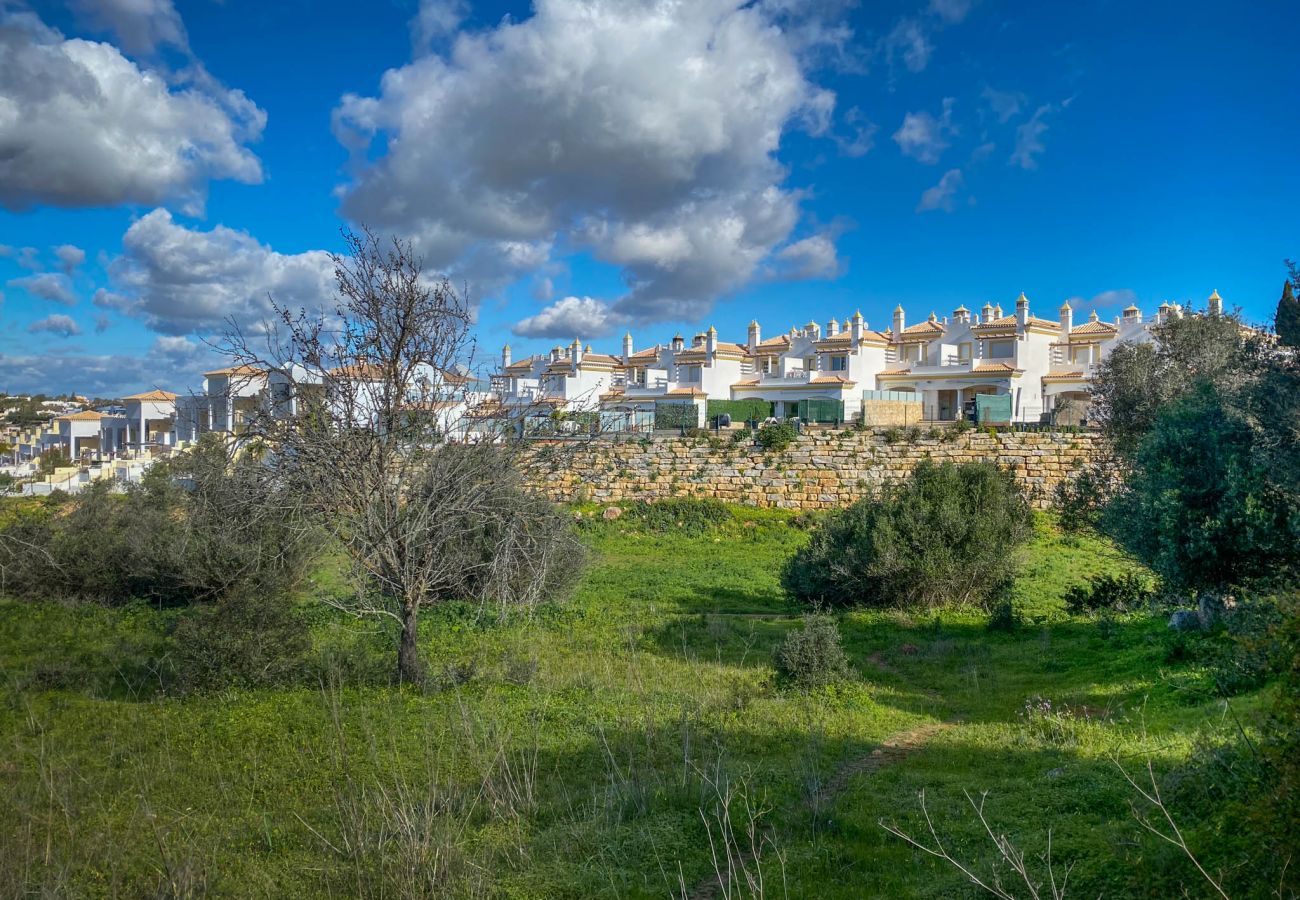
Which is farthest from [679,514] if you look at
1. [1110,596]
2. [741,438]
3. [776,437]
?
[1110,596]

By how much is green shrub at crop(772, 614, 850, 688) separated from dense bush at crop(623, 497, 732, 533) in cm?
1673

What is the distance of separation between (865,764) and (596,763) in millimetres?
2470

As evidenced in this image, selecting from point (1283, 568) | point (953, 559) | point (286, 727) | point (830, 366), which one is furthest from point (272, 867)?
point (830, 366)

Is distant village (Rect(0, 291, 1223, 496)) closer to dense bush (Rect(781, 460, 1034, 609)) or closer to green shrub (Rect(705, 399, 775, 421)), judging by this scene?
green shrub (Rect(705, 399, 775, 421))

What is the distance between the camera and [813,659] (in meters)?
10.5

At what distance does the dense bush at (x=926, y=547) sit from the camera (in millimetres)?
15594

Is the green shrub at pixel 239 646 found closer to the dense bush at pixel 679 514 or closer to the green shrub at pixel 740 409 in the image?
the dense bush at pixel 679 514

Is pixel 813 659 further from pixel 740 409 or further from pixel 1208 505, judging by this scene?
pixel 740 409

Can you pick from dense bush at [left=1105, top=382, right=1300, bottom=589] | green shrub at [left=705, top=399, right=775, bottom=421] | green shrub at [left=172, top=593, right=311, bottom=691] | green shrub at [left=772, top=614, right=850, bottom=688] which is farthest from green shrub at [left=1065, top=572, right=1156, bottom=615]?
green shrub at [left=705, top=399, right=775, bottom=421]

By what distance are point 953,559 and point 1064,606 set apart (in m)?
2.21

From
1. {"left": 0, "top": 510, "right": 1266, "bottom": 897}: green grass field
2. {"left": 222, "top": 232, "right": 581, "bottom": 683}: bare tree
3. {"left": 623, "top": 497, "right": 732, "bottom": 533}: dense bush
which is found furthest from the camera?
{"left": 623, "top": 497, "right": 732, "bottom": 533}: dense bush

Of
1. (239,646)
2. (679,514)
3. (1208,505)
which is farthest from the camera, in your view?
(679,514)

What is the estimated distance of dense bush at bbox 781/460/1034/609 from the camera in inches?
614

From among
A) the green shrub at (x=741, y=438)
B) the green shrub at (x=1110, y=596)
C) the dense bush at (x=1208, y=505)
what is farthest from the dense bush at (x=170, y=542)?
the green shrub at (x=741, y=438)
